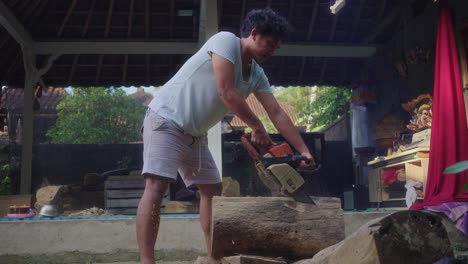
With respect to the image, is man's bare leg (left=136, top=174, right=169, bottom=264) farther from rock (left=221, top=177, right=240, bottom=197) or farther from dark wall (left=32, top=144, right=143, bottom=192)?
dark wall (left=32, top=144, right=143, bottom=192)

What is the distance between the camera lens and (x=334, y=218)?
2.81 metres

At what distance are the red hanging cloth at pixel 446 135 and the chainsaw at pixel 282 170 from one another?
1990 mm

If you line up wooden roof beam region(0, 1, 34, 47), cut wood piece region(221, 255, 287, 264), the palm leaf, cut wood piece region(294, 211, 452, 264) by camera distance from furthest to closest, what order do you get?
1. wooden roof beam region(0, 1, 34, 47)
2. cut wood piece region(221, 255, 287, 264)
3. cut wood piece region(294, 211, 452, 264)
4. the palm leaf

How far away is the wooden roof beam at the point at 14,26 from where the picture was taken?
651 centimetres

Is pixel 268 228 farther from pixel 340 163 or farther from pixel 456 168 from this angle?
pixel 340 163

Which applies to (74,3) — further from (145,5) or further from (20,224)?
(20,224)

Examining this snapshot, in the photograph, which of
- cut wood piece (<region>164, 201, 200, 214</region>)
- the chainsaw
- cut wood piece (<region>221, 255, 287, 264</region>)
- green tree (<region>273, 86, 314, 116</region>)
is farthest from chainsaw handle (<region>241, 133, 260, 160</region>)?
green tree (<region>273, 86, 314, 116</region>)

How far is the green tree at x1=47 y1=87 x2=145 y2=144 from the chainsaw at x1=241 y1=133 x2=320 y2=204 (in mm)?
15359

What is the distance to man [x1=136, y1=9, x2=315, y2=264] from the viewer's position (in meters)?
2.67

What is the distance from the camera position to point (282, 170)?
2.66 m

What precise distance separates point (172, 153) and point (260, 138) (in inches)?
17.9

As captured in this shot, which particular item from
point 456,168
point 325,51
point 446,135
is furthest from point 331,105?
point 456,168

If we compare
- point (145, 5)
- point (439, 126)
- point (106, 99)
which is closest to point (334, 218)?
point (439, 126)

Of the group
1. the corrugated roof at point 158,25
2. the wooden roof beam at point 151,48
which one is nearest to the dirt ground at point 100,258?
the corrugated roof at point 158,25
